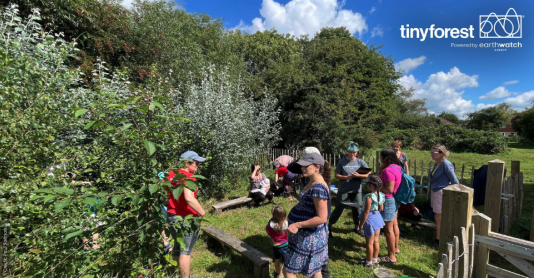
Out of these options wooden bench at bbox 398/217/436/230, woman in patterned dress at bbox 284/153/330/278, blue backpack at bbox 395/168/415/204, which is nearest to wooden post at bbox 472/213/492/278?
woman in patterned dress at bbox 284/153/330/278

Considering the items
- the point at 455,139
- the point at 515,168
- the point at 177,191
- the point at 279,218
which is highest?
the point at 455,139

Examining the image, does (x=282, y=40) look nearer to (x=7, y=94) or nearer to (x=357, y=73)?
(x=357, y=73)

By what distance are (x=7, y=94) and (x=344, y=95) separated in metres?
10.2

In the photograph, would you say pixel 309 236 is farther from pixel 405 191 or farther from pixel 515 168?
pixel 515 168

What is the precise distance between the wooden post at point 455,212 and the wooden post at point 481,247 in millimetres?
232

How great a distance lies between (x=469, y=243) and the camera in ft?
6.70

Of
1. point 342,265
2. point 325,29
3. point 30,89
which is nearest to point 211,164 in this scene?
point 342,265

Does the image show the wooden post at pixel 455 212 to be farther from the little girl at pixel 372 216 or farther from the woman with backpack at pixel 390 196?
the woman with backpack at pixel 390 196

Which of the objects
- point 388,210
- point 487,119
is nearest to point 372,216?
point 388,210

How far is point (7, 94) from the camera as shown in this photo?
67.4 inches

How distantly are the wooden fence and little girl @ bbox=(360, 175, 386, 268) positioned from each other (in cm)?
118

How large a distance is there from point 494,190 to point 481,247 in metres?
1.89

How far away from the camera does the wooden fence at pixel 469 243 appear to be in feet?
5.98

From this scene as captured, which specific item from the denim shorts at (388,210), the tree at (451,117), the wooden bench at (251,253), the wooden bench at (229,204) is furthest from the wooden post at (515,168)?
the tree at (451,117)
